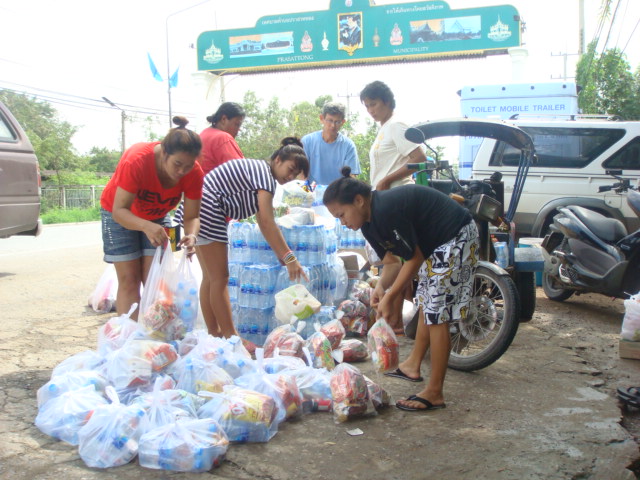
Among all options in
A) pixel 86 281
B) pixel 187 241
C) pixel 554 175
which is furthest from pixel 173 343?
pixel 554 175

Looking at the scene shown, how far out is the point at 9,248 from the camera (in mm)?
10117

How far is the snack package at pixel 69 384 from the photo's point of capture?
2.97m

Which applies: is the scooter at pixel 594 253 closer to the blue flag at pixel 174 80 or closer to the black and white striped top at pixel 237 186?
the black and white striped top at pixel 237 186

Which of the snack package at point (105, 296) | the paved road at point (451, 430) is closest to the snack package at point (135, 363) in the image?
the paved road at point (451, 430)

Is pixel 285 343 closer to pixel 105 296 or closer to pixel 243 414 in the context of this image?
pixel 243 414

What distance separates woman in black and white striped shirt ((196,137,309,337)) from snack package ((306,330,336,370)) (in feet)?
1.54

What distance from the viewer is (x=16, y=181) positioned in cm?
704

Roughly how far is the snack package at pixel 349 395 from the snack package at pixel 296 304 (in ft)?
3.21

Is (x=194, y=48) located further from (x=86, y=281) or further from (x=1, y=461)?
(x=1, y=461)

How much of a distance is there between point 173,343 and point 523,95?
876cm

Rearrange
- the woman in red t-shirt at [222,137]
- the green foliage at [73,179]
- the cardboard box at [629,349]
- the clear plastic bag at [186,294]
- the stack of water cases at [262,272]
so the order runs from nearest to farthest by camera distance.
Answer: the clear plastic bag at [186,294], the cardboard box at [629,349], the stack of water cases at [262,272], the woman in red t-shirt at [222,137], the green foliage at [73,179]

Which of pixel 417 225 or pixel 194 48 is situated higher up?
pixel 194 48

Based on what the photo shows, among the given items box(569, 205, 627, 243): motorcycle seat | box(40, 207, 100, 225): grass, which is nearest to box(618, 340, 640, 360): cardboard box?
box(569, 205, 627, 243): motorcycle seat

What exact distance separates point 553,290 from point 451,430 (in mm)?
3977
